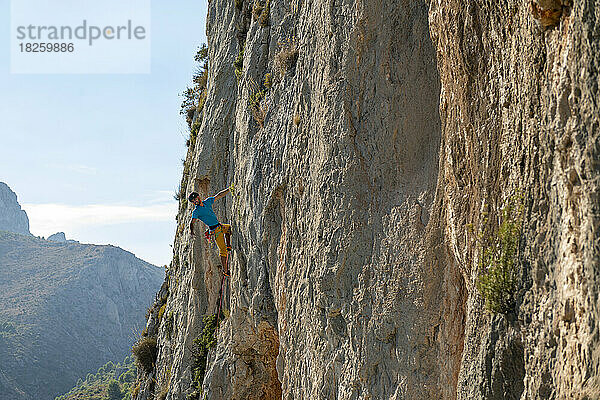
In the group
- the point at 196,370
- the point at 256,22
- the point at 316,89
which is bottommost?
the point at 196,370

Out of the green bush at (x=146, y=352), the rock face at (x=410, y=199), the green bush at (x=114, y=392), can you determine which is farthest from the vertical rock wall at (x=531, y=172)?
the green bush at (x=114, y=392)

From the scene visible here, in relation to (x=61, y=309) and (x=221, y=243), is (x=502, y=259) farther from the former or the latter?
(x=61, y=309)

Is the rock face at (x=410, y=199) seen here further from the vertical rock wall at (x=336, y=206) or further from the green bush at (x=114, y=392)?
the green bush at (x=114, y=392)

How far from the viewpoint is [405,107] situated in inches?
277

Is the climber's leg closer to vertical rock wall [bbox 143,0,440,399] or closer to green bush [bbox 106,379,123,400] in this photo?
vertical rock wall [bbox 143,0,440,399]

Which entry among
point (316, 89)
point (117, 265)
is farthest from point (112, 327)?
point (316, 89)

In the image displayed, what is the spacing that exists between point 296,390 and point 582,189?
6.48m

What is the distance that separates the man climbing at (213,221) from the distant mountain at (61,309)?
85630mm

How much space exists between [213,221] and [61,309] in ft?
372

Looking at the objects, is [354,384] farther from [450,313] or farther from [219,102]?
[219,102]

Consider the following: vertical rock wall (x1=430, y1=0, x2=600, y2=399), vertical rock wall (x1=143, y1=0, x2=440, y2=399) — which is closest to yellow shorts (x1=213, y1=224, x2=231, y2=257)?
vertical rock wall (x1=143, y1=0, x2=440, y2=399)

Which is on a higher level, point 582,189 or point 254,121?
point 254,121

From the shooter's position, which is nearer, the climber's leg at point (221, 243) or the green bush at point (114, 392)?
the climber's leg at point (221, 243)

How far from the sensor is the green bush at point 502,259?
460 cm
